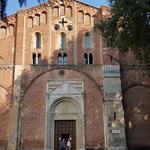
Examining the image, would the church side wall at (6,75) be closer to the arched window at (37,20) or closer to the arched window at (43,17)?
the arched window at (37,20)

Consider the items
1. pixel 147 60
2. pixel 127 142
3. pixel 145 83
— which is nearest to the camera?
pixel 147 60

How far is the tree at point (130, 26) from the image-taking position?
1336 cm

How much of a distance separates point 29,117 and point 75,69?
4709mm

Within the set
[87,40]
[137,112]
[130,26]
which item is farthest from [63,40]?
[130,26]

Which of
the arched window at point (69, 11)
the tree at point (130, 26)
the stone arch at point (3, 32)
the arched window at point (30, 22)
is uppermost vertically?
the arched window at point (69, 11)

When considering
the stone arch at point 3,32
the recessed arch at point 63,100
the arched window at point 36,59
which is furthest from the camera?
the stone arch at point 3,32

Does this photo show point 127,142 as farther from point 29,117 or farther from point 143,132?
point 29,117

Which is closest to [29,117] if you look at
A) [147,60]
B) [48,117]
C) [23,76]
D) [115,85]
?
[48,117]

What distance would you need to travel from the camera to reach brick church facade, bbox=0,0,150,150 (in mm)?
21594

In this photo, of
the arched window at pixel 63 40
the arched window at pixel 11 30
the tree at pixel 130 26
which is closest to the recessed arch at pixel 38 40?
the arched window at pixel 63 40

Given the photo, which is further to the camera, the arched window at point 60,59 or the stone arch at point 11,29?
the stone arch at point 11,29

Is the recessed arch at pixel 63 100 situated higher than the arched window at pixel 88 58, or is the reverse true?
the arched window at pixel 88 58

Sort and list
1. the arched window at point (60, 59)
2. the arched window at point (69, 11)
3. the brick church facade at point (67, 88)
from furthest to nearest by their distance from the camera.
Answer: the arched window at point (69, 11) < the arched window at point (60, 59) < the brick church facade at point (67, 88)

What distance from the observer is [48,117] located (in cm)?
2211
